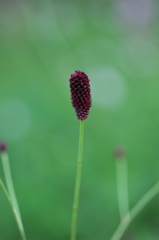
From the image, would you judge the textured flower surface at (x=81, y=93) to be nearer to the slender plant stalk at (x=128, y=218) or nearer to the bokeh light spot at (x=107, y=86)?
the slender plant stalk at (x=128, y=218)

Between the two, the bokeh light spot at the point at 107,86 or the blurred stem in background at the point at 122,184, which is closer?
the blurred stem in background at the point at 122,184

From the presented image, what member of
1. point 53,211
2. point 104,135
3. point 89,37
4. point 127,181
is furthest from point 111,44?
point 53,211

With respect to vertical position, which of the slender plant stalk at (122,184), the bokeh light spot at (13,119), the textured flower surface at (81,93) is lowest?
the slender plant stalk at (122,184)

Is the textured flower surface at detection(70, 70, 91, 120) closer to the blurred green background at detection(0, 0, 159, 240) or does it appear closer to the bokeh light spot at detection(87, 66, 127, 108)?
the blurred green background at detection(0, 0, 159, 240)

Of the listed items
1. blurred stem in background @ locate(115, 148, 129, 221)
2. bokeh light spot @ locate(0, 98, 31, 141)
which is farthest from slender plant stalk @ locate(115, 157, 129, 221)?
bokeh light spot @ locate(0, 98, 31, 141)

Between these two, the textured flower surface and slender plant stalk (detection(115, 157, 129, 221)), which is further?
slender plant stalk (detection(115, 157, 129, 221))

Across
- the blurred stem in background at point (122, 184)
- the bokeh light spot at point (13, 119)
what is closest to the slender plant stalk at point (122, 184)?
the blurred stem in background at point (122, 184)
